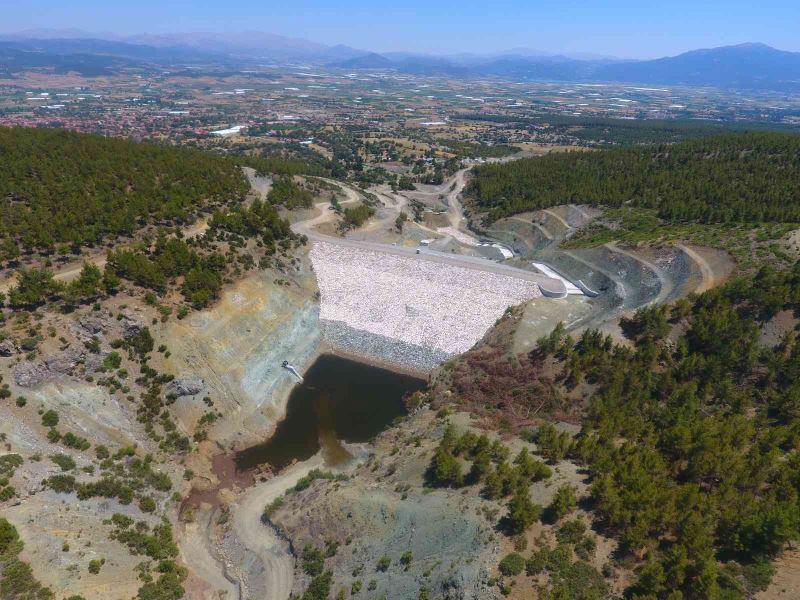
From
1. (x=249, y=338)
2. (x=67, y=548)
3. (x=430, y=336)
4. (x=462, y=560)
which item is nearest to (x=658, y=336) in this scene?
(x=430, y=336)

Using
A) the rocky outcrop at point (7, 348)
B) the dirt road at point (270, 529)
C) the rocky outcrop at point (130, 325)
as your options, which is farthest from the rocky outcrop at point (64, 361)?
the dirt road at point (270, 529)

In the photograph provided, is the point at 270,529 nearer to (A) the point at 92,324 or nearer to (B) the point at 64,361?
(B) the point at 64,361

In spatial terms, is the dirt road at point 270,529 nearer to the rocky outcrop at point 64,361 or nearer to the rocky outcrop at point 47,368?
the rocky outcrop at point 64,361

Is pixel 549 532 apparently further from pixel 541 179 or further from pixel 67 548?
pixel 541 179

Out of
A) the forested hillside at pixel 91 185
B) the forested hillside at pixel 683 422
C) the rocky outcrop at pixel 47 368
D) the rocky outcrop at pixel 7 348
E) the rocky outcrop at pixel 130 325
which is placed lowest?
the rocky outcrop at pixel 47 368

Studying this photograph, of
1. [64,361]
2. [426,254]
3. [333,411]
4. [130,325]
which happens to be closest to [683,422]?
[333,411]

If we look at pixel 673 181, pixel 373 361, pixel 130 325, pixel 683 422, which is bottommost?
pixel 373 361
